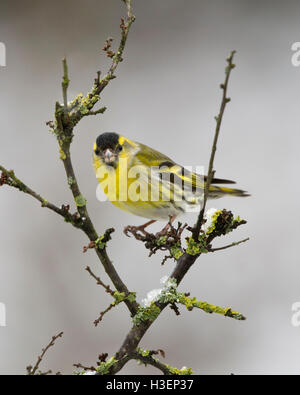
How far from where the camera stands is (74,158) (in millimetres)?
3145

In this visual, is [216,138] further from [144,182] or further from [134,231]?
[144,182]

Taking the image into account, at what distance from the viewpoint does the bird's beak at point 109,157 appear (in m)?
1.91

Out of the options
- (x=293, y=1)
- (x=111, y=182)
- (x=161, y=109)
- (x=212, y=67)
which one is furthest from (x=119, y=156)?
(x=293, y=1)

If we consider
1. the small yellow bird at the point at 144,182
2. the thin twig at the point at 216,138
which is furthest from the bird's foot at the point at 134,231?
the thin twig at the point at 216,138

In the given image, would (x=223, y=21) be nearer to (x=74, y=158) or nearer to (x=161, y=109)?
(x=161, y=109)

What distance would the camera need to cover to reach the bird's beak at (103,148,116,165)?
1.91 metres

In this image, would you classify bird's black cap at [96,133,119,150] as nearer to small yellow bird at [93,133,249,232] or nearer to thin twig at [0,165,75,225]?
small yellow bird at [93,133,249,232]

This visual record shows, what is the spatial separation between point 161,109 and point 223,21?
0.72 meters

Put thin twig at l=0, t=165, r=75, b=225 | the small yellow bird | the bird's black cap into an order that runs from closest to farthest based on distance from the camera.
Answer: thin twig at l=0, t=165, r=75, b=225 < the small yellow bird < the bird's black cap

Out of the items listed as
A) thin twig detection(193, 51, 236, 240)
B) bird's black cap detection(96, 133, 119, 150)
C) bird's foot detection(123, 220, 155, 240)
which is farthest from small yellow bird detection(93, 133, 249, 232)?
thin twig detection(193, 51, 236, 240)

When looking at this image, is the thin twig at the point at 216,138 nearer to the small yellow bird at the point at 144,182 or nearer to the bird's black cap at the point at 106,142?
the small yellow bird at the point at 144,182

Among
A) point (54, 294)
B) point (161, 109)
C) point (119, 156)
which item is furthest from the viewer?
point (161, 109)

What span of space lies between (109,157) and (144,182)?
15 centimetres

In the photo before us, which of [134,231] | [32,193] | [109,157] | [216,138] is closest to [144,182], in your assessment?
[109,157]
